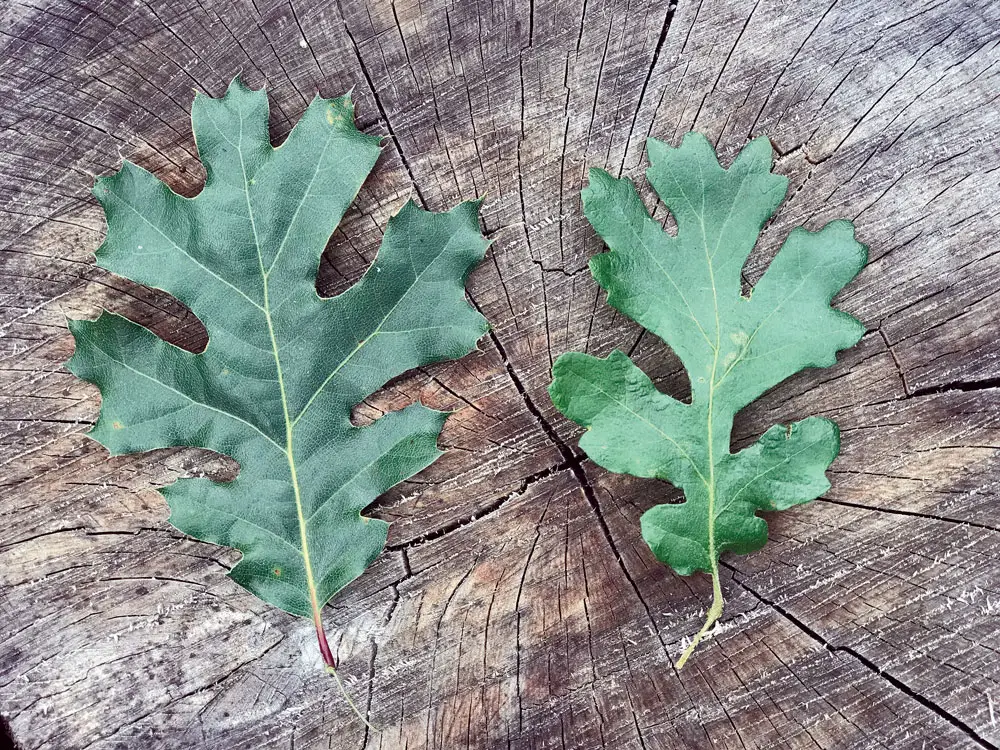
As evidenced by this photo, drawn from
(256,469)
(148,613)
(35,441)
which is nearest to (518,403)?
(256,469)

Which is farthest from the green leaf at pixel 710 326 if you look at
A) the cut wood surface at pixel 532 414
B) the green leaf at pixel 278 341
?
the green leaf at pixel 278 341

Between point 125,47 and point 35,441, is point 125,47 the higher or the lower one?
the higher one

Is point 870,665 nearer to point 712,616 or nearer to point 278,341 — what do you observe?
point 712,616

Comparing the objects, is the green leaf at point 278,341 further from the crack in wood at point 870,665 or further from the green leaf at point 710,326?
the crack in wood at point 870,665

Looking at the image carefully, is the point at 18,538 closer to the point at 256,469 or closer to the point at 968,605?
the point at 256,469

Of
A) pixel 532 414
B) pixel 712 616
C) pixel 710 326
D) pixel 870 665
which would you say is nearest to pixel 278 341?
pixel 532 414

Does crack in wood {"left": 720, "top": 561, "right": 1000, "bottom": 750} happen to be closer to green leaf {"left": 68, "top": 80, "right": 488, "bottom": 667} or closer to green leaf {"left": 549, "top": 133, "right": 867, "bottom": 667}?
green leaf {"left": 549, "top": 133, "right": 867, "bottom": 667}
